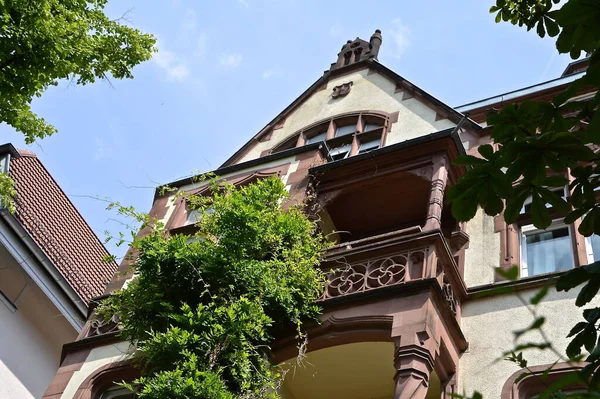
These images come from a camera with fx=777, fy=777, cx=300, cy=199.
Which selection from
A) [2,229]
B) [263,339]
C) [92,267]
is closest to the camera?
[263,339]

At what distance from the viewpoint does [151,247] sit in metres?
9.92

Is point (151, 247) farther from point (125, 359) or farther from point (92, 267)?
point (92, 267)

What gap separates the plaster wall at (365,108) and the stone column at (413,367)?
660cm

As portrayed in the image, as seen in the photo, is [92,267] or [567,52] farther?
[92,267]

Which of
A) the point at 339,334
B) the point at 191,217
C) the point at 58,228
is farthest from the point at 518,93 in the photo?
the point at 58,228

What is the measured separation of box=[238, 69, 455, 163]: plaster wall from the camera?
14812 millimetres

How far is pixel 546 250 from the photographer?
1111 centimetres

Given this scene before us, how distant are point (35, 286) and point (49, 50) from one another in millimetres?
7196

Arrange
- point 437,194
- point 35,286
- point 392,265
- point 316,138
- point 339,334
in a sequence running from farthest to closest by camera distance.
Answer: point 316,138 → point 35,286 → point 437,194 → point 392,265 → point 339,334

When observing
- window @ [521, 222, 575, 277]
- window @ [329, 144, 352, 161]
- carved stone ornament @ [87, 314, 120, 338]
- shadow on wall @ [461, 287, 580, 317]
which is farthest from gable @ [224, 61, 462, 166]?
carved stone ornament @ [87, 314, 120, 338]

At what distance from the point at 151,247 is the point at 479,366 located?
172 inches

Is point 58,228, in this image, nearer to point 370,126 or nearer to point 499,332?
point 370,126

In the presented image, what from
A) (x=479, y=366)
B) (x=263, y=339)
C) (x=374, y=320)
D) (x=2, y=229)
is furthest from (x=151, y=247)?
(x=2, y=229)

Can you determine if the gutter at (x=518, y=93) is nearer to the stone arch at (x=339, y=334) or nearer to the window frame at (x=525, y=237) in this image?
the window frame at (x=525, y=237)
